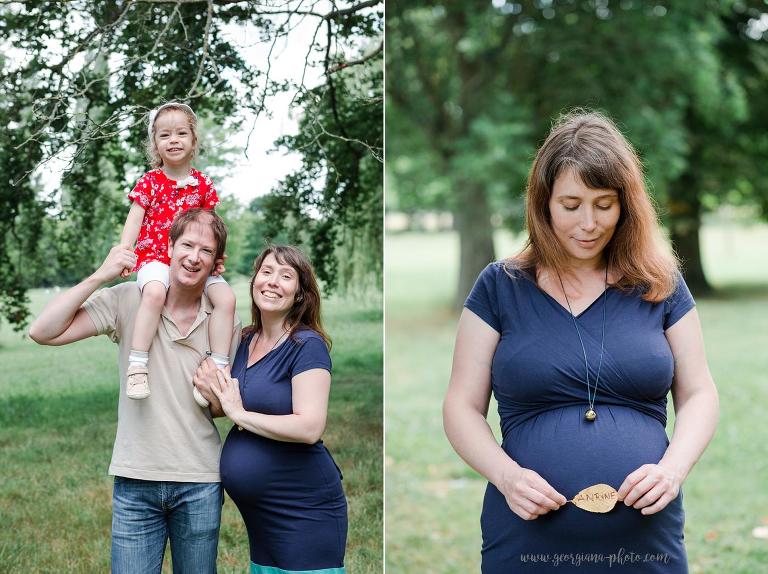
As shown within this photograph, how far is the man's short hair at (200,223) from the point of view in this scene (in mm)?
2451

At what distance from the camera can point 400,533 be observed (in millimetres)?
5676

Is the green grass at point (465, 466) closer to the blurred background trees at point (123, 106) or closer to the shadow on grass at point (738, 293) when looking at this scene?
the shadow on grass at point (738, 293)

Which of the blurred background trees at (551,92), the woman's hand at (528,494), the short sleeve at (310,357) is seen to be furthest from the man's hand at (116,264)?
the blurred background trees at (551,92)

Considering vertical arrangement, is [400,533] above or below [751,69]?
below

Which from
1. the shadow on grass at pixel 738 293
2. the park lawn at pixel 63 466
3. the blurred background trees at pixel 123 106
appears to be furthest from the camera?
the shadow on grass at pixel 738 293

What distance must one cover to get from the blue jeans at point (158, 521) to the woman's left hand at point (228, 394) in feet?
0.78

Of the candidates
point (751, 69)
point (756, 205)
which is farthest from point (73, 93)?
point (756, 205)

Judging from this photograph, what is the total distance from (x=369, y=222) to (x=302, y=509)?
1.49 m

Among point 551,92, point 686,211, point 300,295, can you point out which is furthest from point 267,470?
point 686,211

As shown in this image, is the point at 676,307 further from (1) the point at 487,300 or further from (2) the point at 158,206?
(2) the point at 158,206

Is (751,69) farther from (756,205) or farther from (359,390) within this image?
(359,390)

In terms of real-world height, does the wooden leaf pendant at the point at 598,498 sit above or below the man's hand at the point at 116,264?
below

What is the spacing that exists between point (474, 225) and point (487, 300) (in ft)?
35.0

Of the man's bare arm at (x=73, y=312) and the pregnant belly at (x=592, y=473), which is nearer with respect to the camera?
the pregnant belly at (x=592, y=473)
